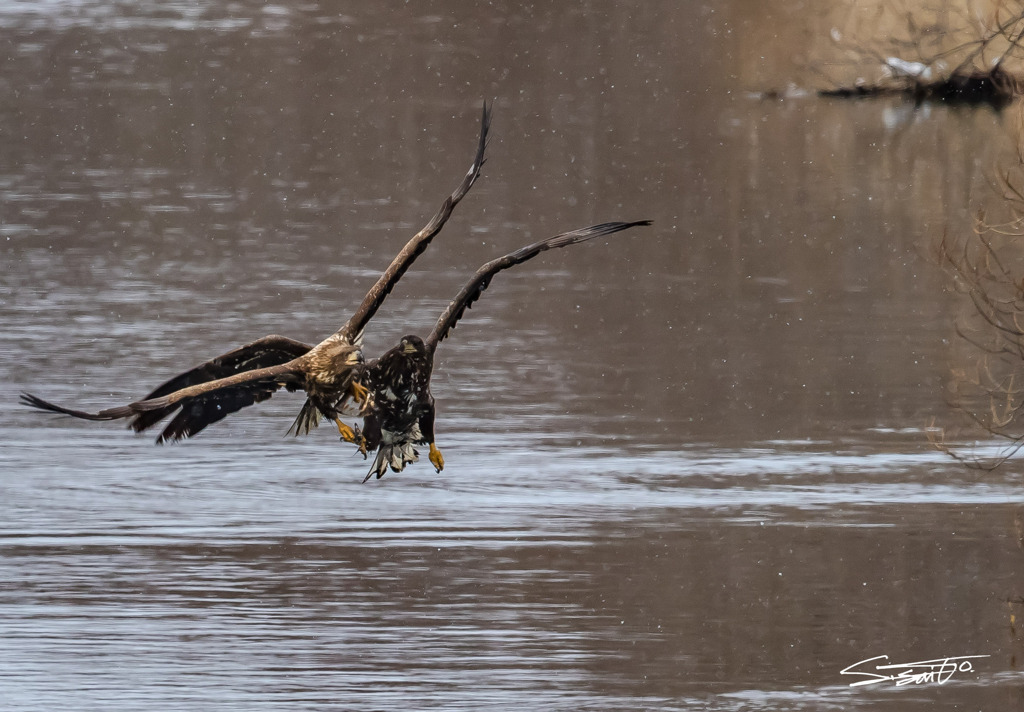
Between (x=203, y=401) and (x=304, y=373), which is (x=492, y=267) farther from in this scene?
(x=203, y=401)

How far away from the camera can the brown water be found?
33.5ft

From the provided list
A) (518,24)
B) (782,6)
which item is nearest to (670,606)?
(518,24)

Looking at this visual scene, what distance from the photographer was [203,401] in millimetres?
9227

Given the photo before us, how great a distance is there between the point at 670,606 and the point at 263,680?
92.4 inches

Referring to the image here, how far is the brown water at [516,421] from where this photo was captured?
1020 cm

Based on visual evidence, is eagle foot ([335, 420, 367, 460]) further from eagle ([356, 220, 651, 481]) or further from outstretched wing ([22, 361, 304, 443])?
outstretched wing ([22, 361, 304, 443])

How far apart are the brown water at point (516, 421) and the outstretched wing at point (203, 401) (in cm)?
136

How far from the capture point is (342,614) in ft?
35.2

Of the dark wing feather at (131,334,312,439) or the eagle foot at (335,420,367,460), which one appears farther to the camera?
the dark wing feather at (131,334,312,439)

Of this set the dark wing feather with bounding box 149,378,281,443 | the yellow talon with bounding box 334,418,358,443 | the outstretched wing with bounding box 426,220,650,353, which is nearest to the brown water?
the dark wing feather with bounding box 149,378,281,443

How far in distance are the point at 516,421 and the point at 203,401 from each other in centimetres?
573

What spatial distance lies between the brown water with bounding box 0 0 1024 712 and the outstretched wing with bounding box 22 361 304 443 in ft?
4.45

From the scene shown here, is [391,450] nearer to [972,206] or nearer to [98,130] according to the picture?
[972,206]

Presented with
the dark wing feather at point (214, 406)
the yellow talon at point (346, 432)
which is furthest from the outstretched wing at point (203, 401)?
the yellow talon at point (346, 432)
